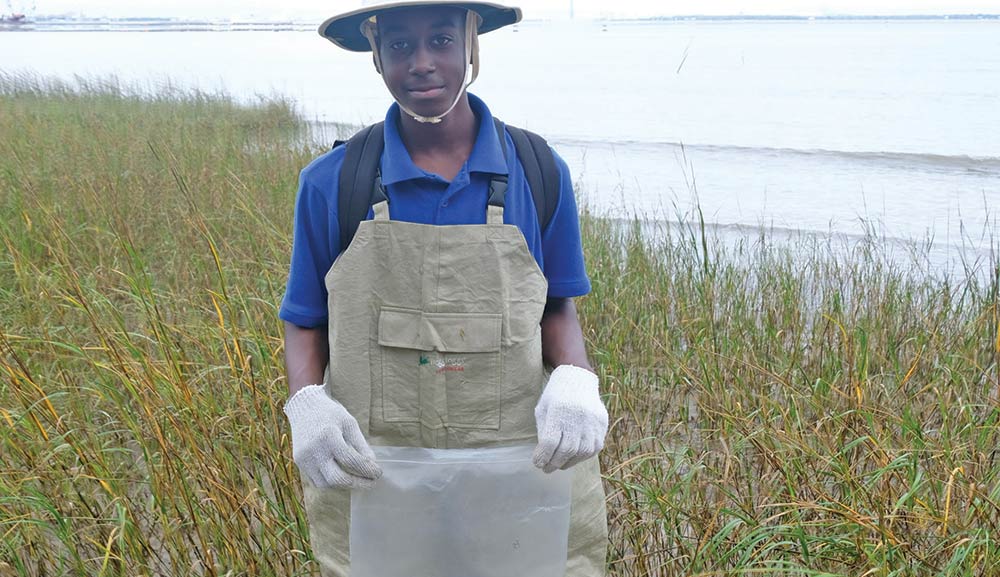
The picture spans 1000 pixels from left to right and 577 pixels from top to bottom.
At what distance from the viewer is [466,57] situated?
171 centimetres

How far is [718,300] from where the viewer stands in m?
4.62

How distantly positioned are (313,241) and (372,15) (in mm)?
451

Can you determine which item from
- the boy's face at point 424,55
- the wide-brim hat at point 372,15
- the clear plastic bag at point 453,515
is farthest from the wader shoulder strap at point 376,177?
the clear plastic bag at point 453,515

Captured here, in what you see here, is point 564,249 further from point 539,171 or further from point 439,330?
point 439,330

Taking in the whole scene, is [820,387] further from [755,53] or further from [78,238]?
[755,53]

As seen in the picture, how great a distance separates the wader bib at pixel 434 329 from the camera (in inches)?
63.4

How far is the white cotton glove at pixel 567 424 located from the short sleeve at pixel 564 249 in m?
0.22

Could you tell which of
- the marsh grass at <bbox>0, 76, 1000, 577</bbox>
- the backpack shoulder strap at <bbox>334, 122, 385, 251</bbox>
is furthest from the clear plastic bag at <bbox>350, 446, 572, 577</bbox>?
the marsh grass at <bbox>0, 76, 1000, 577</bbox>

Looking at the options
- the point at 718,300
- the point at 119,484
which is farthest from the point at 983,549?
the point at 718,300

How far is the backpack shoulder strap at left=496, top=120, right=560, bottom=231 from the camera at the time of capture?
170cm

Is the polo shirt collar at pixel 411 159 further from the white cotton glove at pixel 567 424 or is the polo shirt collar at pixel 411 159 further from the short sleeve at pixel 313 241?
the white cotton glove at pixel 567 424

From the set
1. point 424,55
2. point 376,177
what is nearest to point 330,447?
point 376,177

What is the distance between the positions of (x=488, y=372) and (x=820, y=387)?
2002 mm

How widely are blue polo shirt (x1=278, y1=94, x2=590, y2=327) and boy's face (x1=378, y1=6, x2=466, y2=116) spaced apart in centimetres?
8
